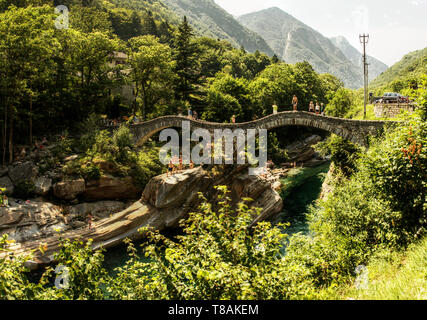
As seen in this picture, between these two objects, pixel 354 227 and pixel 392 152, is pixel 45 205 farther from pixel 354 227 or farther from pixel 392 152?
pixel 392 152

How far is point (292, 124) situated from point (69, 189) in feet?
69.2

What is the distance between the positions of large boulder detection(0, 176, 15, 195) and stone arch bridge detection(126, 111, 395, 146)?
12.2 metres

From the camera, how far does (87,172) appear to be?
23.2 m

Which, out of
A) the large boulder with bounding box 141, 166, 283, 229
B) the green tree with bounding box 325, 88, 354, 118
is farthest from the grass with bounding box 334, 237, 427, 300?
the green tree with bounding box 325, 88, 354, 118

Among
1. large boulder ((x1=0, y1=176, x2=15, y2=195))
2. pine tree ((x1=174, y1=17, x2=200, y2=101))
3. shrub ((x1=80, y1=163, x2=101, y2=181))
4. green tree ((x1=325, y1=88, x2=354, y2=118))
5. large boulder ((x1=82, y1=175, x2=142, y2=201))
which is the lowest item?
large boulder ((x1=82, y1=175, x2=142, y2=201))

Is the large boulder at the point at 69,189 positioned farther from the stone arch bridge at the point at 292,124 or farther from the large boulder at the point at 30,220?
the stone arch bridge at the point at 292,124

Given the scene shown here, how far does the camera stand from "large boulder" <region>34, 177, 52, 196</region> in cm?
2165

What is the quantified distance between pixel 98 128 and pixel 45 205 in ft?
34.2

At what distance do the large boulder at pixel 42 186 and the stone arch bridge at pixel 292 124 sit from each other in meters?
10.3

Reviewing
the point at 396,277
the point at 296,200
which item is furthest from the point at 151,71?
the point at 396,277

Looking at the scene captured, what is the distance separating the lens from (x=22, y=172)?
22359mm

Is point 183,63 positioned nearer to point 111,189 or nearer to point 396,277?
point 111,189

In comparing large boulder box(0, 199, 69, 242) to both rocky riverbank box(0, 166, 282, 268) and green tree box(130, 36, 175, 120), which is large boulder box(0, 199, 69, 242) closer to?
rocky riverbank box(0, 166, 282, 268)

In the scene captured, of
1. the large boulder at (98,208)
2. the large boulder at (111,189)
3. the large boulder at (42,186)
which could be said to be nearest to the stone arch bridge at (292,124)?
the large boulder at (111,189)
